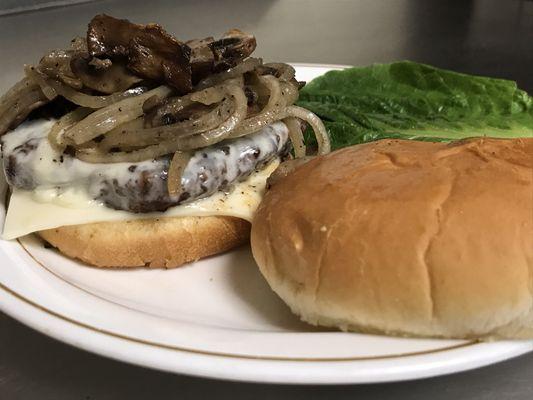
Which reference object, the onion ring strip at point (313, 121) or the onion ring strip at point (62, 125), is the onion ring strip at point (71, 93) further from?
the onion ring strip at point (313, 121)

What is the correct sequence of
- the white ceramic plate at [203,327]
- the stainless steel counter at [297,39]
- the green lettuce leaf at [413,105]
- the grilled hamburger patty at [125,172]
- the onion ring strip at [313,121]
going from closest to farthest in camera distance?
the white ceramic plate at [203,327] < the stainless steel counter at [297,39] < the grilled hamburger patty at [125,172] < the onion ring strip at [313,121] < the green lettuce leaf at [413,105]

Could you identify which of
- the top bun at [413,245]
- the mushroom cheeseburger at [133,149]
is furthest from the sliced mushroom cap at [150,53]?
the top bun at [413,245]

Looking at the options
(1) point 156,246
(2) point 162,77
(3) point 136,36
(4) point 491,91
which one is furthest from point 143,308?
(4) point 491,91

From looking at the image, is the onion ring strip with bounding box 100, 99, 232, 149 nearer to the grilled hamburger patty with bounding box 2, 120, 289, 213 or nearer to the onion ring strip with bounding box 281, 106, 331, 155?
the grilled hamburger patty with bounding box 2, 120, 289, 213

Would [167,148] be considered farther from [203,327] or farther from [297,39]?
[297,39]

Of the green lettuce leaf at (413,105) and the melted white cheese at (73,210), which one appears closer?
the melted white cheese at (73,210)

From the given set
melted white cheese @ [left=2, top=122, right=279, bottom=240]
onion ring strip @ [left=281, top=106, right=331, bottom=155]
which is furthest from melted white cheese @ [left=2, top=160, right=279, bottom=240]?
onion ring strip @ [left=281, top=106, right=331, bottom=155]
